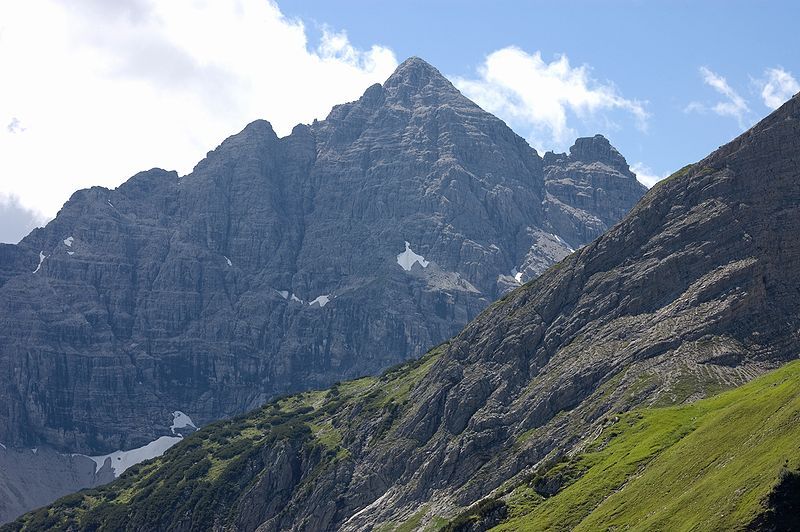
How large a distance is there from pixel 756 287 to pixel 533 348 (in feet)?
155

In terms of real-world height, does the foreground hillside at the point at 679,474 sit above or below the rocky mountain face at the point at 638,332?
below

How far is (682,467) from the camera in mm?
106562

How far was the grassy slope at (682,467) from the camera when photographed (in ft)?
294

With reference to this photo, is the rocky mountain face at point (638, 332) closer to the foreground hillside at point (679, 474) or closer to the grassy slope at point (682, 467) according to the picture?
the foreground hillside at point (679, 474)

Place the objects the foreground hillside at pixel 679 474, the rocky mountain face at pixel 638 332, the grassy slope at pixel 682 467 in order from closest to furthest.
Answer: the foreground hillside at pixel 679 474 < the grassy slope at pixel 682 467 < the rocky mountain face at pixel 638 332

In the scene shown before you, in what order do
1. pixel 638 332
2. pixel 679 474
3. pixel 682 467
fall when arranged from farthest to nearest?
pixel 638 332, pixel 682 467, pixel 679 474

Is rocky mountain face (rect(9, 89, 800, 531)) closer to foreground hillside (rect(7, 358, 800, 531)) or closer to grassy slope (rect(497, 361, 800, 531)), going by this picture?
foreground hillside (rect(7, 358, 800, 531))

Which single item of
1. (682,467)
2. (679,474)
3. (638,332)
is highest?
(638,332)

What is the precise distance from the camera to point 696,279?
169500mm

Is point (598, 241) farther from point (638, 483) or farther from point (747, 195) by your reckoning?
point (638, 483)

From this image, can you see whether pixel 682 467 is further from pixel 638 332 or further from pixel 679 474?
pixel 638 332

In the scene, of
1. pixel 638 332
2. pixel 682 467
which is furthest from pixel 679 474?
pixel 638 332

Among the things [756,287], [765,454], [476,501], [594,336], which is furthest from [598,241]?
[765,454]

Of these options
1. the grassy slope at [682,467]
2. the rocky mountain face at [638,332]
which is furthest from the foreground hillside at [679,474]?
the rocky mountain face at [638,332]
